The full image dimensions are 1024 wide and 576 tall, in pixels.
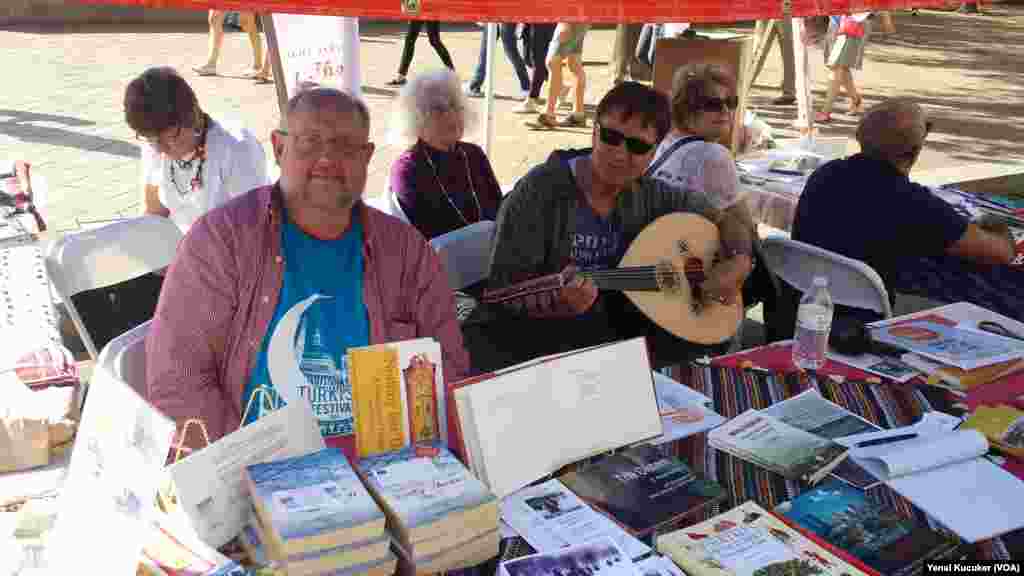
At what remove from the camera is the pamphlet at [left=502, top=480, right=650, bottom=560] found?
1658mm

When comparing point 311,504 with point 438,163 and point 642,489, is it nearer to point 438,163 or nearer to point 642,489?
point 642,489

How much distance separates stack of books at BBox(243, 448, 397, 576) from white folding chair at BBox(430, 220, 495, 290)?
6.02 feet

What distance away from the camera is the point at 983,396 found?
2.40m

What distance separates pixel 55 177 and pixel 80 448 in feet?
17.3

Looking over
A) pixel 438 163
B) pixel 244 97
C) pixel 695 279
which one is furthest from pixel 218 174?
pixel 244 97

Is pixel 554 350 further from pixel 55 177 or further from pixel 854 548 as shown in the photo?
pixel 55 177

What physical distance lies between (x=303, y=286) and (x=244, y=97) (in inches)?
268

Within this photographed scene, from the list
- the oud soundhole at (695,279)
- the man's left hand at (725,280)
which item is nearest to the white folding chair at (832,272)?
the man's left hand at (725,280)

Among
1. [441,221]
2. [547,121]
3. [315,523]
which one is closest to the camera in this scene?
[315,523]

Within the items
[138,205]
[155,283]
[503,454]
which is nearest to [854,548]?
[503,454]

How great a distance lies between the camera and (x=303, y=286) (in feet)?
7.51

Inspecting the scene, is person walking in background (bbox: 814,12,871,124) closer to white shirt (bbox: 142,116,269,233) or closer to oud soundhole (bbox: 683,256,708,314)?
oud soundhole (bbox: 683,256,708,314)

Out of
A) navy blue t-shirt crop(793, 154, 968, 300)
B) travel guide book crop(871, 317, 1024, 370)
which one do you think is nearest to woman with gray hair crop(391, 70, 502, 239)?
navy blue t-shirt crop(793, 154, 968, 300)

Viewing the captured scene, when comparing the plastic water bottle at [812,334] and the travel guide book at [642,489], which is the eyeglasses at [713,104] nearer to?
the plastic water bottle at [812,334]
